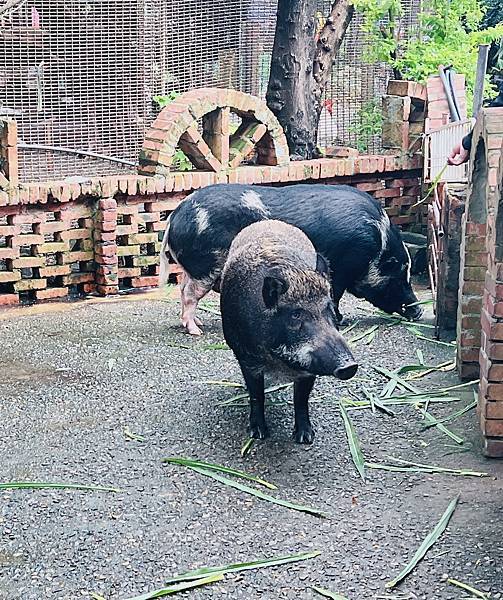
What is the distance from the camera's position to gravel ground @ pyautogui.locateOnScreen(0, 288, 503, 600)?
11.9ft

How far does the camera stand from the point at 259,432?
194 inches

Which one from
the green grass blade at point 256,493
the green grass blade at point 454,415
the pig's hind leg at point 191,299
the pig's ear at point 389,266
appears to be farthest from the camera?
the pig's ear at point 389,266

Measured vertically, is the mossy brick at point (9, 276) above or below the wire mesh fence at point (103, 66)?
below

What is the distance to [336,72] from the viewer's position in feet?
31.7

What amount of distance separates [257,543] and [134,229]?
449 cm

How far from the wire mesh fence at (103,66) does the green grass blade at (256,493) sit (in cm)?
460

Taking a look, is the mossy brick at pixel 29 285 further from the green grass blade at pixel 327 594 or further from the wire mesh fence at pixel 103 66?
the green grass blade at pixel 327 594

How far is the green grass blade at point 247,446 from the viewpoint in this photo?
4.74m

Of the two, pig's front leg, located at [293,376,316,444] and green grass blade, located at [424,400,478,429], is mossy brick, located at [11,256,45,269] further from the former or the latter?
green grass blade, located at [424,400,478,429]

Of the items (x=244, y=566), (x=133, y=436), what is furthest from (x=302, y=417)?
(x=244, y=566)

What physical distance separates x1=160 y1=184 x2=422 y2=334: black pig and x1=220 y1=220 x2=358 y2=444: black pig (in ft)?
5.13

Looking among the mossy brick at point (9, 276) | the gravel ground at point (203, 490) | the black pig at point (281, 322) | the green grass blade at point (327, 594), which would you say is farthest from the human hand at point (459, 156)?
the green grass blade at point (327, 594)

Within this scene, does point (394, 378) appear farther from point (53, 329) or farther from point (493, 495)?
point (53, 329)

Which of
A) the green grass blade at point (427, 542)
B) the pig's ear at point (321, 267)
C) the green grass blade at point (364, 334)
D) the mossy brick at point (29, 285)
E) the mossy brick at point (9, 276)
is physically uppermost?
the pig's ear at point (321, 267)
